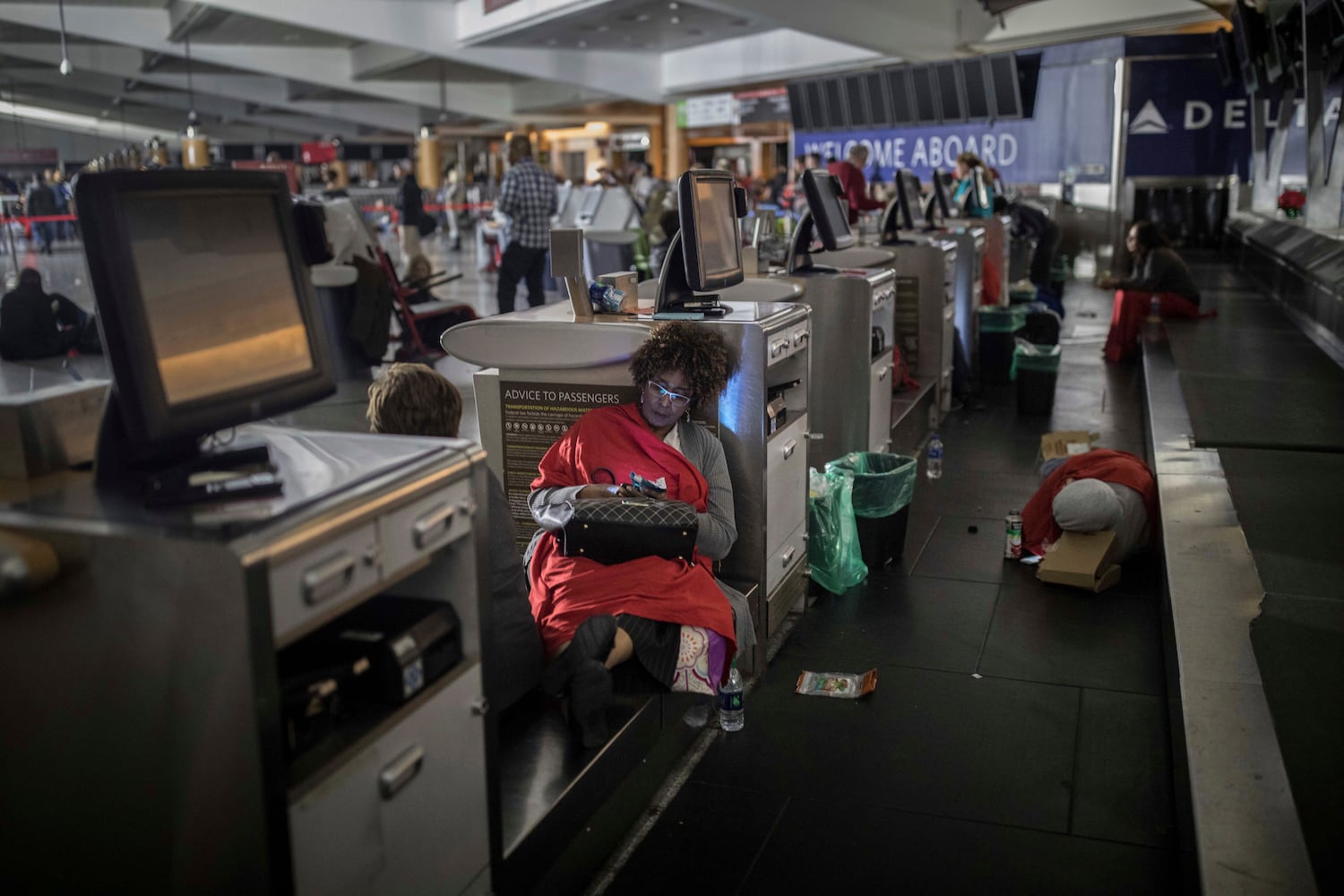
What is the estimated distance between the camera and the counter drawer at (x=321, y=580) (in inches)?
62.3

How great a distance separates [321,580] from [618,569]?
1.40 metres

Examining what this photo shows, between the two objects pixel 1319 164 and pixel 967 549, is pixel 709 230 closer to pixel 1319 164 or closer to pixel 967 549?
pixel 967 549

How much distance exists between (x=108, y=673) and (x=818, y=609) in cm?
307

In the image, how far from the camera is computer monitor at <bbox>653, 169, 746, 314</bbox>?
3.77 metres

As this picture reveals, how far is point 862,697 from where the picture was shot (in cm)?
359

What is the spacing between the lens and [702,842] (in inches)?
111

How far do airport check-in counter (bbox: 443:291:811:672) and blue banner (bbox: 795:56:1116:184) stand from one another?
1351cm

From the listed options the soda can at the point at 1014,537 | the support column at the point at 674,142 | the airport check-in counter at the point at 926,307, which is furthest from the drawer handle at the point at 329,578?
the support column at the point at 674,142

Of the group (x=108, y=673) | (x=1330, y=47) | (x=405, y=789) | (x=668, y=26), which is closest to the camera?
(x=108, y=673)

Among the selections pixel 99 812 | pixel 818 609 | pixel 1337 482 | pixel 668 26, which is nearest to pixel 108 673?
pixel 99 812

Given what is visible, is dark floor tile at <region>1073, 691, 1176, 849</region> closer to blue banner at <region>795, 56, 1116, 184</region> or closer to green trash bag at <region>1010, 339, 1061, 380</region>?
green trash bag at <region>1010, 339, 1061, 380</region>

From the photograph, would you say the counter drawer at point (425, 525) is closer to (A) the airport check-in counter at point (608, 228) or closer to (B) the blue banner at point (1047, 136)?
(A) the airport check-in counter at point (608, 228)

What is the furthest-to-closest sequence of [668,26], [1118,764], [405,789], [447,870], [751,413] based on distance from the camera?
[668,26] → [751,413] → [1118,764] → [447,870] → [405,789]

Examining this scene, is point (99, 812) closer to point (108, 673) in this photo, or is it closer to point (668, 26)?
point (108, 673)
